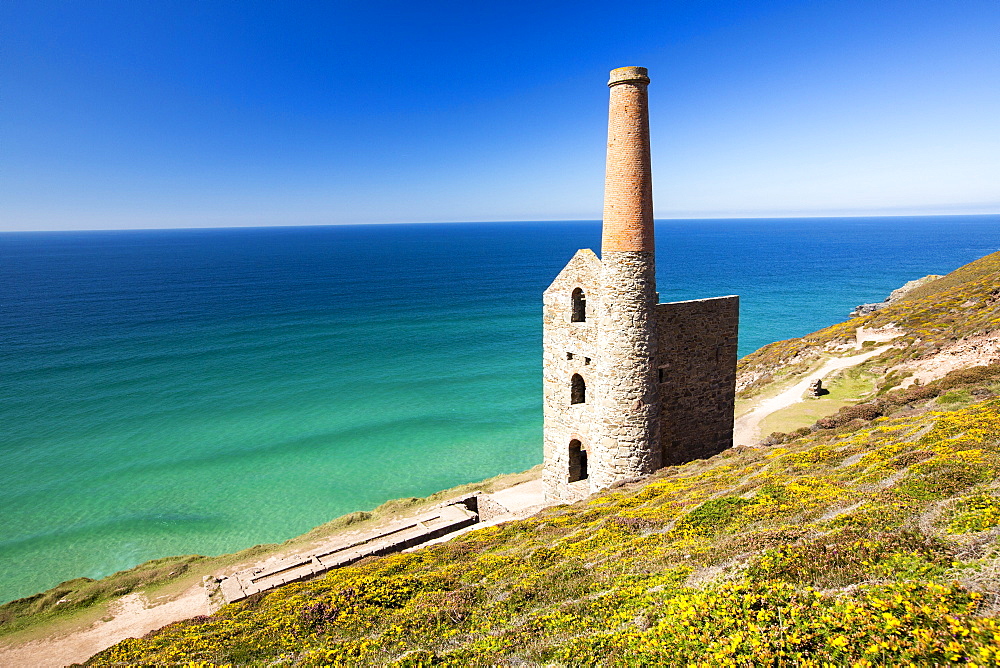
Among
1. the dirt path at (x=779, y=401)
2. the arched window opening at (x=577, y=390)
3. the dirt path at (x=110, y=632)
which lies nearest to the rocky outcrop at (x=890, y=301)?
the dirt path at (x=779, y=401)

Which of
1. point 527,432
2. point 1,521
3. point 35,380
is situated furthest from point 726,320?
point 35,380

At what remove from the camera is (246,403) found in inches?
1745

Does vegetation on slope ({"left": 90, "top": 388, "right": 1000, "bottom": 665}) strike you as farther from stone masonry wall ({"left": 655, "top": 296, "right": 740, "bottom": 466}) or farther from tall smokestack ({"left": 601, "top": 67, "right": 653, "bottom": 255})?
tall smokestack ({"left": 601, "top": 67, "right": 653, "bottom": 255})

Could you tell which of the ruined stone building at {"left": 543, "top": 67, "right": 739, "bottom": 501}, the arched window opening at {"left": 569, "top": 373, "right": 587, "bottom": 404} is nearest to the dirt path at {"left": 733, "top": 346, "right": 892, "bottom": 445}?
the ruined stone building at {"left": 543, "top": 67, "right": 739, "bottom": 501}

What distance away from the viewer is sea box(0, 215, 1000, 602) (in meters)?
28.1

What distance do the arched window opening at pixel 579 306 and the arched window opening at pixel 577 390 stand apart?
2.21m

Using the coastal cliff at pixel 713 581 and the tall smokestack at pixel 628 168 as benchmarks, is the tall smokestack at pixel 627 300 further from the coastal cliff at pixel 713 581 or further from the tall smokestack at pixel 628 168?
the coastal cliff at pixel 713 581

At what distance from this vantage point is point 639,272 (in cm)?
1706

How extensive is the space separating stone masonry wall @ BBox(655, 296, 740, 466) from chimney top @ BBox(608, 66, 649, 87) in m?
7.47

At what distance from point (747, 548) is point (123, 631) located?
20682mm

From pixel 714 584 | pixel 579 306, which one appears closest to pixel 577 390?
pixel 579 306

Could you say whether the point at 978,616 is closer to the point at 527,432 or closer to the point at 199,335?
the point at 527,432

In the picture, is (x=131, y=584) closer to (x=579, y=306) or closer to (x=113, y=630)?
(x=113, y=630)

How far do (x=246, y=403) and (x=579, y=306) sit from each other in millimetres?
35693
